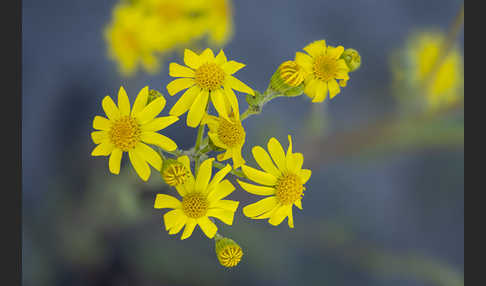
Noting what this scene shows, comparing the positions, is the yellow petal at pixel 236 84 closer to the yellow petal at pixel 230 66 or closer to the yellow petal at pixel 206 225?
the yellow petal at pixel 230 66

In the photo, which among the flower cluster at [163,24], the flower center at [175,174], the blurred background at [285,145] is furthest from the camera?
the blurred background at [285,145]

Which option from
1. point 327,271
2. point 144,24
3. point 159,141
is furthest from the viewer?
point 327,271

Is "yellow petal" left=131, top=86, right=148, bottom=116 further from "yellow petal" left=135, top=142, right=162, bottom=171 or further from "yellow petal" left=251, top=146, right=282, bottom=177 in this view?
"yellow petal" left=251, top=146, right=282, bottom=177

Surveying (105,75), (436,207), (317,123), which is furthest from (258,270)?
(105,75)

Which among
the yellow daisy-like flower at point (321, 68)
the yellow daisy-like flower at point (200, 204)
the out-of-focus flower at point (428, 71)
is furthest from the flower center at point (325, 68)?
the out-of-focus flower at point (428, 71)

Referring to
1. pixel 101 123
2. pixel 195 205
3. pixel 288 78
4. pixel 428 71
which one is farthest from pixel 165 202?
pixel 428 71

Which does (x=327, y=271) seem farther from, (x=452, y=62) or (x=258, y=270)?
(x=452, y=62)

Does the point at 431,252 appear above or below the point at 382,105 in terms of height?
below

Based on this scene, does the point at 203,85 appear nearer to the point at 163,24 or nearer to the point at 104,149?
the point at 104,149
